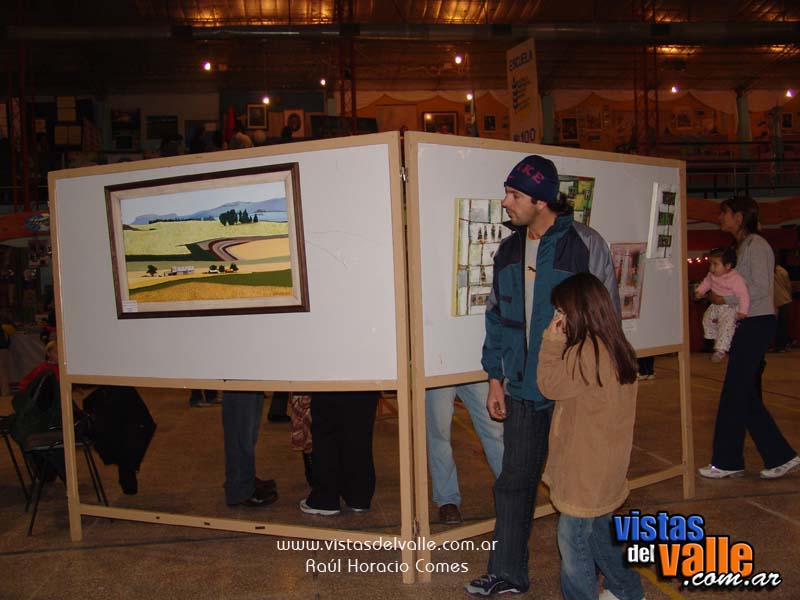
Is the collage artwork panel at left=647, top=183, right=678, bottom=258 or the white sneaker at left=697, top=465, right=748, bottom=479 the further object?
the white sneaker at left=697, top=465, right=748, bottom=479

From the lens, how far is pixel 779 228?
639 inches

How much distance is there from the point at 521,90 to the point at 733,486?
851 cm

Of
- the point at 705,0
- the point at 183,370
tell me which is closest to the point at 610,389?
the point at 183,370

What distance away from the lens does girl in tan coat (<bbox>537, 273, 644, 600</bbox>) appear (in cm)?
275

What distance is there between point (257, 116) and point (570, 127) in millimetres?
9071

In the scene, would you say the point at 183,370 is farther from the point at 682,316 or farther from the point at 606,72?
the point at 606,72

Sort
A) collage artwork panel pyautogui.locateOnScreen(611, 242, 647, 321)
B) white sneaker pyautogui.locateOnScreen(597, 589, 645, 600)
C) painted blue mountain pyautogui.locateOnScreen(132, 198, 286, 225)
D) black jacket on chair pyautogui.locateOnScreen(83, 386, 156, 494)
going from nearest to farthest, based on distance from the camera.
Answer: white sneaker pyautogui.locateOnScreen(597, 589, 645, 600) < painted blue mountain pyautogui.locateOnScreen(132, 198, 286, 225) < collage artwork panel pyautogui.locateOnScreen(611, 242, 647, 321) < black jacket on chair pyautogui.locateOnScreen(83, 386, 156, 494)

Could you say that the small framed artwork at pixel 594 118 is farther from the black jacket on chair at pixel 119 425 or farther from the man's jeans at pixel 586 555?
the man's jeans at pixel 586 555

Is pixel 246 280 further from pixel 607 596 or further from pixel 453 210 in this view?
pixel 607 596

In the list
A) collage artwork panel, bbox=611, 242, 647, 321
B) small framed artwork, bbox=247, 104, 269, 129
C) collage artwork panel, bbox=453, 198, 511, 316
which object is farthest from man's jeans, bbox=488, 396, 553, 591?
small framed artwork, bbox=247, 104, 269, 129

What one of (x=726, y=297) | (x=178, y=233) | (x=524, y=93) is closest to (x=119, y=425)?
(x=178, y=233)

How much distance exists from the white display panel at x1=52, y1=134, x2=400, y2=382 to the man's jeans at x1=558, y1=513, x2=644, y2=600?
3.52 feet

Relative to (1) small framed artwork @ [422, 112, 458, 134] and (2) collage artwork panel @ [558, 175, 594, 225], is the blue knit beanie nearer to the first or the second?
(2) collage artwork panel @ [558, 175, 594, 225]

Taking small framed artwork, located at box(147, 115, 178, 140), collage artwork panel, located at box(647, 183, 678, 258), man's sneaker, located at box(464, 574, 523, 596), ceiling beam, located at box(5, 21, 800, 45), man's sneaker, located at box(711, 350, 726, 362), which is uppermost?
ceiling beam, located at box(5, 21, 800, 45)
